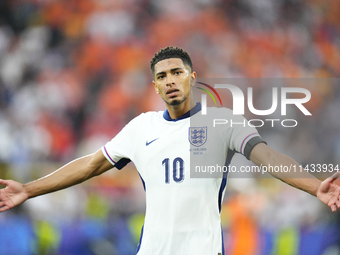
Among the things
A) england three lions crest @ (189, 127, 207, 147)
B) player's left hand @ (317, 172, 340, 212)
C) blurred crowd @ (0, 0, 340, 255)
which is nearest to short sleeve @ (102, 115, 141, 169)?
england three lions crest @ (189, 127, 207, 147)

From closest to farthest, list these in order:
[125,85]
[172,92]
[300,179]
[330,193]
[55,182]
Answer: [330,193] → [300,179] → [172,92] → [55,182] → [125,85]

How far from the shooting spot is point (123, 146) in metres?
2.96

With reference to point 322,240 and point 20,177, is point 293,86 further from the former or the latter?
point 20,177

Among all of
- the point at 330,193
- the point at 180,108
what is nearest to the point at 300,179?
the point at 330,193

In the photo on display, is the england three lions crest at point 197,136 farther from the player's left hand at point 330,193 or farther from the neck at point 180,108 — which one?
the player's left hand at point 330,193

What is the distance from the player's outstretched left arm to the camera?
2.13m

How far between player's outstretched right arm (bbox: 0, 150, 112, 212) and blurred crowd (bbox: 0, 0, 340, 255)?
2.69m

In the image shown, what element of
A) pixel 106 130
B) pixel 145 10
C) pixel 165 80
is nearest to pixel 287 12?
pixel 145 10

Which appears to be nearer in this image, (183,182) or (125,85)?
(183,182)

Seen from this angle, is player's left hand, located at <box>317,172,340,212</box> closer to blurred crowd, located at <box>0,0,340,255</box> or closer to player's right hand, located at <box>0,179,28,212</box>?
player's right hand, located at <box>0,179,28,212</box>

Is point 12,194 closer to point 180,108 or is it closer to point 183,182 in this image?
point 183,182

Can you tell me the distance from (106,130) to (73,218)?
5.16 ft

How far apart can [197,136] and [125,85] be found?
4.23 meters

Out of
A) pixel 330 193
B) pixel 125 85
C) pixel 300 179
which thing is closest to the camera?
pixel 330 193
